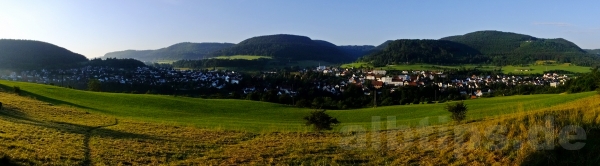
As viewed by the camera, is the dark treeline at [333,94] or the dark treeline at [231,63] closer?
the dark treeline at [333,94]

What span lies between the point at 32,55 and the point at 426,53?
15944 centimetres

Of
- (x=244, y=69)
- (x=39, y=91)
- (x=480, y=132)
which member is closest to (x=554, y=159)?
(x=480, y=132)

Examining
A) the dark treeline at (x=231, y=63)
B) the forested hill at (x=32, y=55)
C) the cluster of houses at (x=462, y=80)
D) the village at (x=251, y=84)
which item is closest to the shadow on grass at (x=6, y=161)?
the village at (x=251, y=84)

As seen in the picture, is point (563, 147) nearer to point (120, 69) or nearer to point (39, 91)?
point (39, 91)

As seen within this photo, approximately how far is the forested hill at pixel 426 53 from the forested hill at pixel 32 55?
123882 mm

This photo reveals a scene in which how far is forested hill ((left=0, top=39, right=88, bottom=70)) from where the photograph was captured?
131500 mm

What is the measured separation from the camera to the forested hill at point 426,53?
16750cm

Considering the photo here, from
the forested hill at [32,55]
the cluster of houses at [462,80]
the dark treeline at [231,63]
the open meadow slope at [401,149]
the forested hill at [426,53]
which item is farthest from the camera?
the dark treeline at [231,63]

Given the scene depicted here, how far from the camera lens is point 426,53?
17538 cm

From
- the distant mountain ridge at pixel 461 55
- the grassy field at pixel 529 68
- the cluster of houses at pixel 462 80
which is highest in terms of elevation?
the distant mountain ridge at pixel 461 55

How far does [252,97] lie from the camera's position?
6919 cm

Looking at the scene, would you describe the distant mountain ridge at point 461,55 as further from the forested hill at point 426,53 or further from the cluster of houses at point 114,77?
the cluster of houses at point 114,77

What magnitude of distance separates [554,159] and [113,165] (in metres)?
10.5

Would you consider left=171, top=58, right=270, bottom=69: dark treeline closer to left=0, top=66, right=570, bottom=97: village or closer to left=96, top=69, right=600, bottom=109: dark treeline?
left=0, top=66, right=570, bottom=97: village
